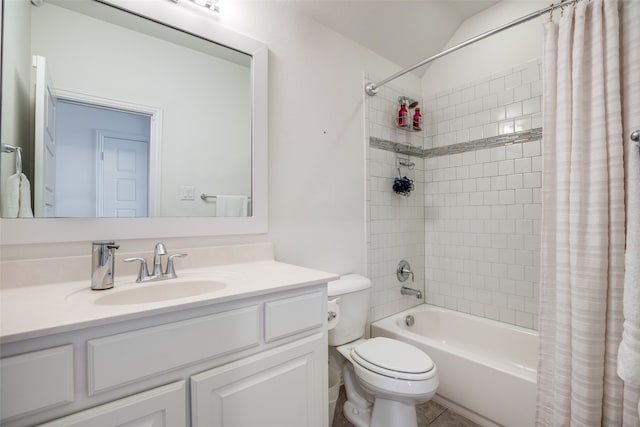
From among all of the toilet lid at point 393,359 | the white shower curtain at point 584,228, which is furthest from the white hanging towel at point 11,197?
the white shower curtain at point 584,228

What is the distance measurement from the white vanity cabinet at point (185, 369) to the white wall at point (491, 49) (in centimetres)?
209

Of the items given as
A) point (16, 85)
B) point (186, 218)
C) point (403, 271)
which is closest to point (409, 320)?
point (403, 271)

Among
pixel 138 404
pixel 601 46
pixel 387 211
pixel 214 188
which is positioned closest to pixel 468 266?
pixel 387 211

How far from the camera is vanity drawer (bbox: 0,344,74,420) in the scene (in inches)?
22.5

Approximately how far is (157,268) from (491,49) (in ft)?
8.37

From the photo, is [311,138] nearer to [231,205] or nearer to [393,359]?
[231,205]

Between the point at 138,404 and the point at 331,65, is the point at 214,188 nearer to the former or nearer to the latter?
the point at 138,404

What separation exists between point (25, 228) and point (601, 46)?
7.35ft

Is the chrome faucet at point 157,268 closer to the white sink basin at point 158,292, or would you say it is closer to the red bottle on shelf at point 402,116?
the white sink basin at point 158,292

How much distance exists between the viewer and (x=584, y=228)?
1.15m

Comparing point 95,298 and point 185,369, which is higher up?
point 95,298

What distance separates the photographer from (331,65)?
1.86 m

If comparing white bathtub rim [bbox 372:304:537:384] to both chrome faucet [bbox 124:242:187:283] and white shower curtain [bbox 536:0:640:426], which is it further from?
chrome faucet [bbox 124:242:187:283]

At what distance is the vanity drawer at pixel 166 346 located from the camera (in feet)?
2.20
